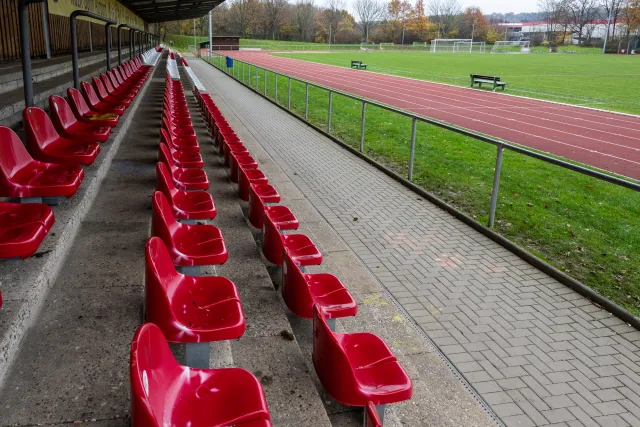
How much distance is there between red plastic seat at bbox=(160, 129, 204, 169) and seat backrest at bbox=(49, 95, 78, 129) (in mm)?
1051

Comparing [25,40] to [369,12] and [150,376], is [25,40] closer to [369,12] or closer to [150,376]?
[150,376]

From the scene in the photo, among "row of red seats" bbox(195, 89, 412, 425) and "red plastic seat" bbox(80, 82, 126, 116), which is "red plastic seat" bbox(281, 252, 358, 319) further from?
"red plastic seat" bbox(80, 82, 126, 116)

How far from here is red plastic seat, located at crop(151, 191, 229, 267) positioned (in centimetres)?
326

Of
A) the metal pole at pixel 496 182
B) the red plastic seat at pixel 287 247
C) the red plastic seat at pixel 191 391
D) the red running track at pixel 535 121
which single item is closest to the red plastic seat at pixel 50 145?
the red plastic seat at pixel 287 247

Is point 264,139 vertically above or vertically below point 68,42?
below

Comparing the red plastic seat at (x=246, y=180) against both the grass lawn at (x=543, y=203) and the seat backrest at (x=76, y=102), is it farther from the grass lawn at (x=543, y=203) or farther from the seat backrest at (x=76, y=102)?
the grass lawn at (x=543, y=203)

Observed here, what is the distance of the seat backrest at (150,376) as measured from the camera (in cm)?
150

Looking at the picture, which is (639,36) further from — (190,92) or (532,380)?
(532,380)

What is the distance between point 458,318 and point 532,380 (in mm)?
884

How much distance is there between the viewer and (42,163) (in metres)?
4.26

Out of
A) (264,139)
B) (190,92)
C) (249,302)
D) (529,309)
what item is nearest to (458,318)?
(529,309)

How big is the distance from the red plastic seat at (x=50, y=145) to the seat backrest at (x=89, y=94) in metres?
2.46

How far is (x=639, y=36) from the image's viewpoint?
268ft

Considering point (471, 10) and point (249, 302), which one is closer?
point (249, 302)
